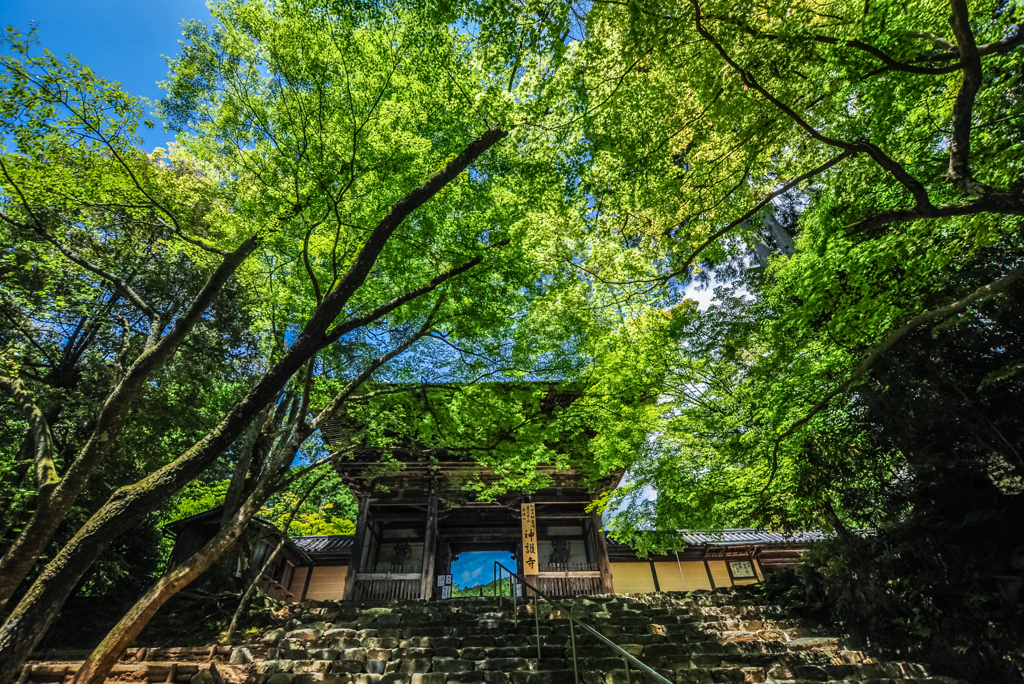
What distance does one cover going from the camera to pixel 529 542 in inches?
471

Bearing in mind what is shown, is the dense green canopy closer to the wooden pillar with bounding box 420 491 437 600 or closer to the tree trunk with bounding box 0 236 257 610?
the tree trunk with bounding box 0 236 257 610

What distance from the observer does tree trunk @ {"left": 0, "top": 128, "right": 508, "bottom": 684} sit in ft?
12.5

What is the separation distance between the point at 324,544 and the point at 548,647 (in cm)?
1308

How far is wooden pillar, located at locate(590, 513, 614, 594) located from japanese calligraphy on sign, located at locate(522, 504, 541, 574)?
74.0 inches

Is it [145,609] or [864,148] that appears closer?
[864,148]

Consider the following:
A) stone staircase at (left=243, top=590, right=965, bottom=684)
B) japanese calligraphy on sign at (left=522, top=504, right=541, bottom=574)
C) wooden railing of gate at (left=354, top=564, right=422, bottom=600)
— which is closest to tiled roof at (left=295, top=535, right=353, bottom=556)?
wooden railing of gate at (left=354, top=564, right=422, bottom=600)

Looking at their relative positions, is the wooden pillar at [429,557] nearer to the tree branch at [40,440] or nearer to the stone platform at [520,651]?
the stone platform at [520,651]

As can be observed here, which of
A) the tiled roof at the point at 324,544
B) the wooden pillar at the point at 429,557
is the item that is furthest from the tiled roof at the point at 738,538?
the tiled roof at the point at 324,544

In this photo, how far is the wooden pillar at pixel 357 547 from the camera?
1153 centimetres

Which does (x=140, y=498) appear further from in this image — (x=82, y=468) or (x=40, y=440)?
(x=40, y=440)

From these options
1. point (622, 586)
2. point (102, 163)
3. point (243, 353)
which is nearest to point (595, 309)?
point (102, 163)

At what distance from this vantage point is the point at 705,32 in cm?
401

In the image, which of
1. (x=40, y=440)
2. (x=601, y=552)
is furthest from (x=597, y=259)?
(x=601, y=552)

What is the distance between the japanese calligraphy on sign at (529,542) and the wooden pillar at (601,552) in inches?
74.0
